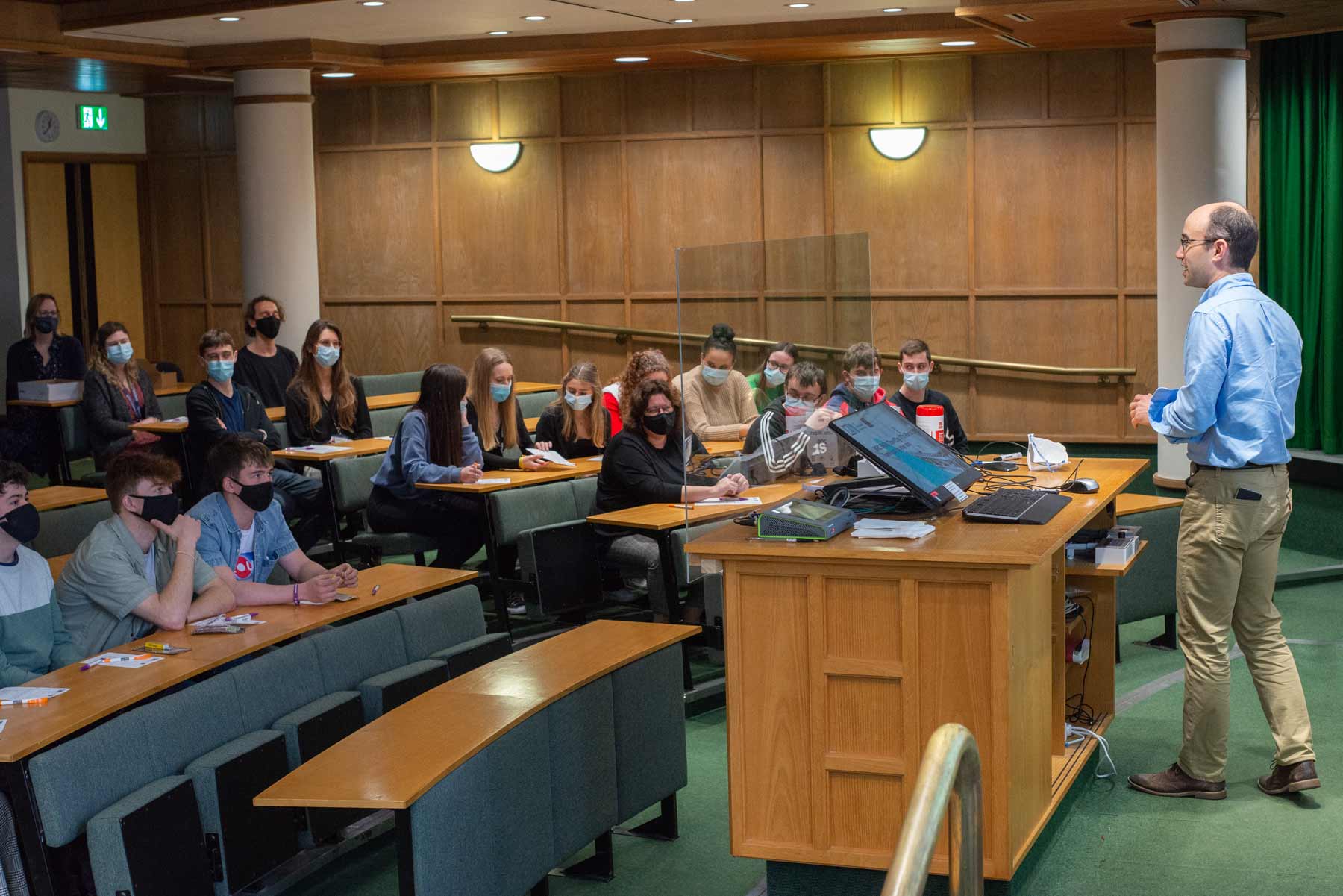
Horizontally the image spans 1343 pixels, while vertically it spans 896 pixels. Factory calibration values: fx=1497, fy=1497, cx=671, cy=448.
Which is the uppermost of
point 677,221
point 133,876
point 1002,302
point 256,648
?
point 677,221

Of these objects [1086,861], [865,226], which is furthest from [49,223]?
[1086,861]

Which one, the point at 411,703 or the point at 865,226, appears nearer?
the point at 411,703

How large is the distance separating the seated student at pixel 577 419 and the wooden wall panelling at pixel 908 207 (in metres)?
4.06

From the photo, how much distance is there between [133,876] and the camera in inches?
136

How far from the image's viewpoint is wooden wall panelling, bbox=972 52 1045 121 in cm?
1110

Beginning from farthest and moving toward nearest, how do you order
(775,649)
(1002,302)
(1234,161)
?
(1002,302), (1234,161), (775,649)

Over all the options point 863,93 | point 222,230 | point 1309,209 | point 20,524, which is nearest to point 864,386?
point 20,524

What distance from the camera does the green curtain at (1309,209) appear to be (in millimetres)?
9633

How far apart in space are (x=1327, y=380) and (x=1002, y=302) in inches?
100.0

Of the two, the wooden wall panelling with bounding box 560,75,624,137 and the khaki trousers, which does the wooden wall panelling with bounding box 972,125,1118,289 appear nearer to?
the wooden wall panelling with bounding box 560,75,624,137

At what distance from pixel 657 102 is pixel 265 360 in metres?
4.29

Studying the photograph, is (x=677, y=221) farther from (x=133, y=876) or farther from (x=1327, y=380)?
(x=133, y=876)

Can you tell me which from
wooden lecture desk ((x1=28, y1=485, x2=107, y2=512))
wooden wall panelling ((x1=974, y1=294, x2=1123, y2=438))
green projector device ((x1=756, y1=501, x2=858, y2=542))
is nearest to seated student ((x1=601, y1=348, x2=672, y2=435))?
wooden lecture desk ((x1=28, y1=485, x2=107, y2=512))

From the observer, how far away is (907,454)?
4.24 m
